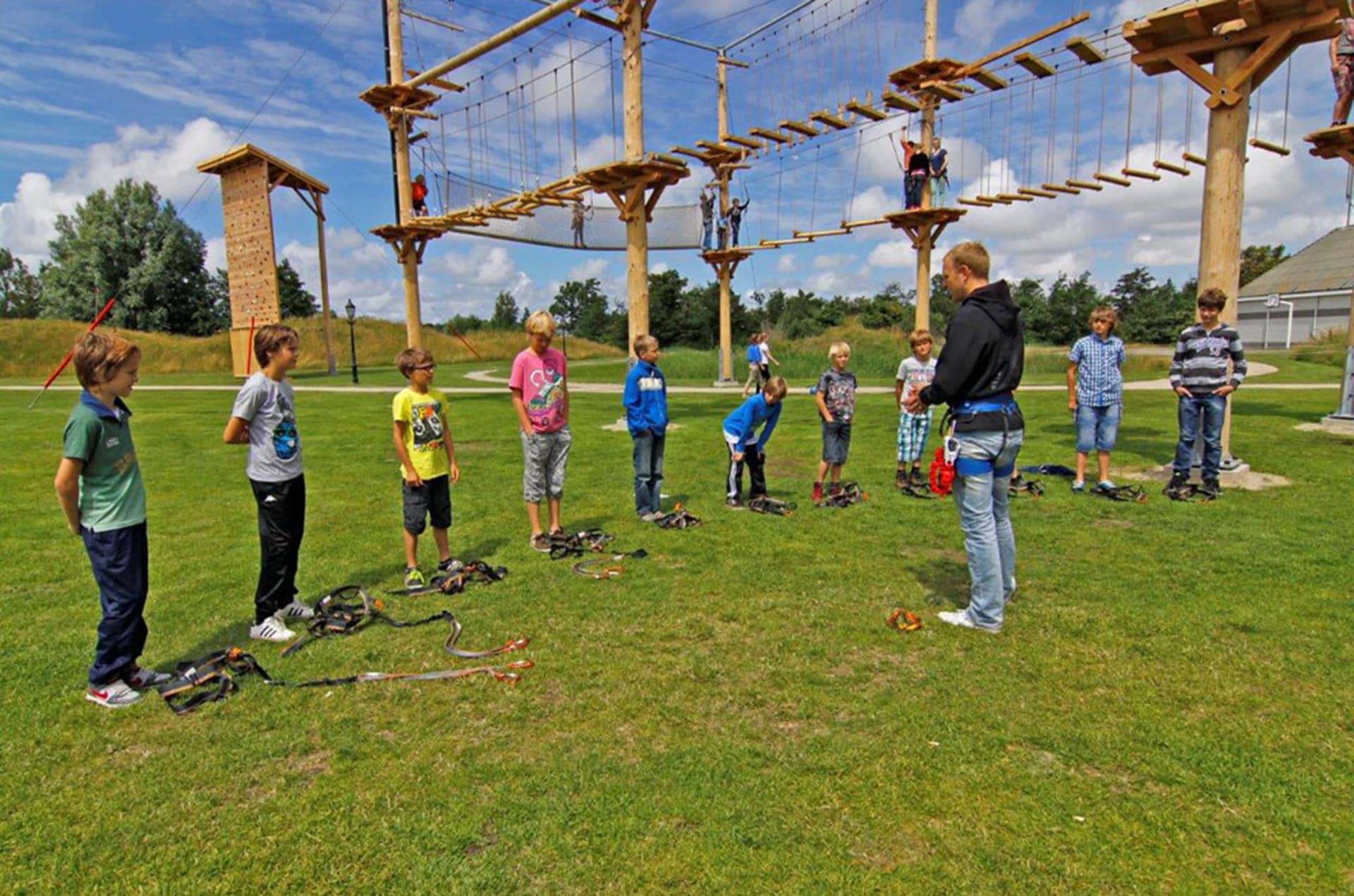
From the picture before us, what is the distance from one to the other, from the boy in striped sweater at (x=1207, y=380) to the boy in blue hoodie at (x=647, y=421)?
16.8 ft

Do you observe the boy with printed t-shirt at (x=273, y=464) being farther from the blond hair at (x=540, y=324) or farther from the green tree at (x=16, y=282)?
the green tree at (x=16, y=282)

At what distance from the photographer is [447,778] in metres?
3.19

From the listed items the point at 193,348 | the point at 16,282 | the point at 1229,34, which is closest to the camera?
the point at 1229,34

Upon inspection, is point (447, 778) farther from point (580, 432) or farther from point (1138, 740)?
point (580, 432)

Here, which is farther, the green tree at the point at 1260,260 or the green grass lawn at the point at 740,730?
the green tree at the point at 1260,260

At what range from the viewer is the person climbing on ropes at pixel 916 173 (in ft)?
54.7

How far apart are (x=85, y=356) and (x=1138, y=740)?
5102 millimetres

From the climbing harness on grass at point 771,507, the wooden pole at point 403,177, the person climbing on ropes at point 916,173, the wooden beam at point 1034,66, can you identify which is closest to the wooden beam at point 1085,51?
the wooden beam at point 1034,66

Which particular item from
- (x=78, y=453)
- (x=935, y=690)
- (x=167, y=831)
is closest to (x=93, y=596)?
(x=78, y=453)

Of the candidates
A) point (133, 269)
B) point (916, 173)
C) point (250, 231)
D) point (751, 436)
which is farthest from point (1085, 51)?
point (133, 269)

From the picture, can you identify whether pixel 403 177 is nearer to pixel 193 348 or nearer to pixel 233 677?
pixel 233 677

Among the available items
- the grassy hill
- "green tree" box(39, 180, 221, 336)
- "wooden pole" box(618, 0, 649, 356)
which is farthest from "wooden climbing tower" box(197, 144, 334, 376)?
"green tree" box(39, 180, 221, 336)

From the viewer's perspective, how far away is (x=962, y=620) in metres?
4.67

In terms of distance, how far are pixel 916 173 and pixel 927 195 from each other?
20.1 inches
